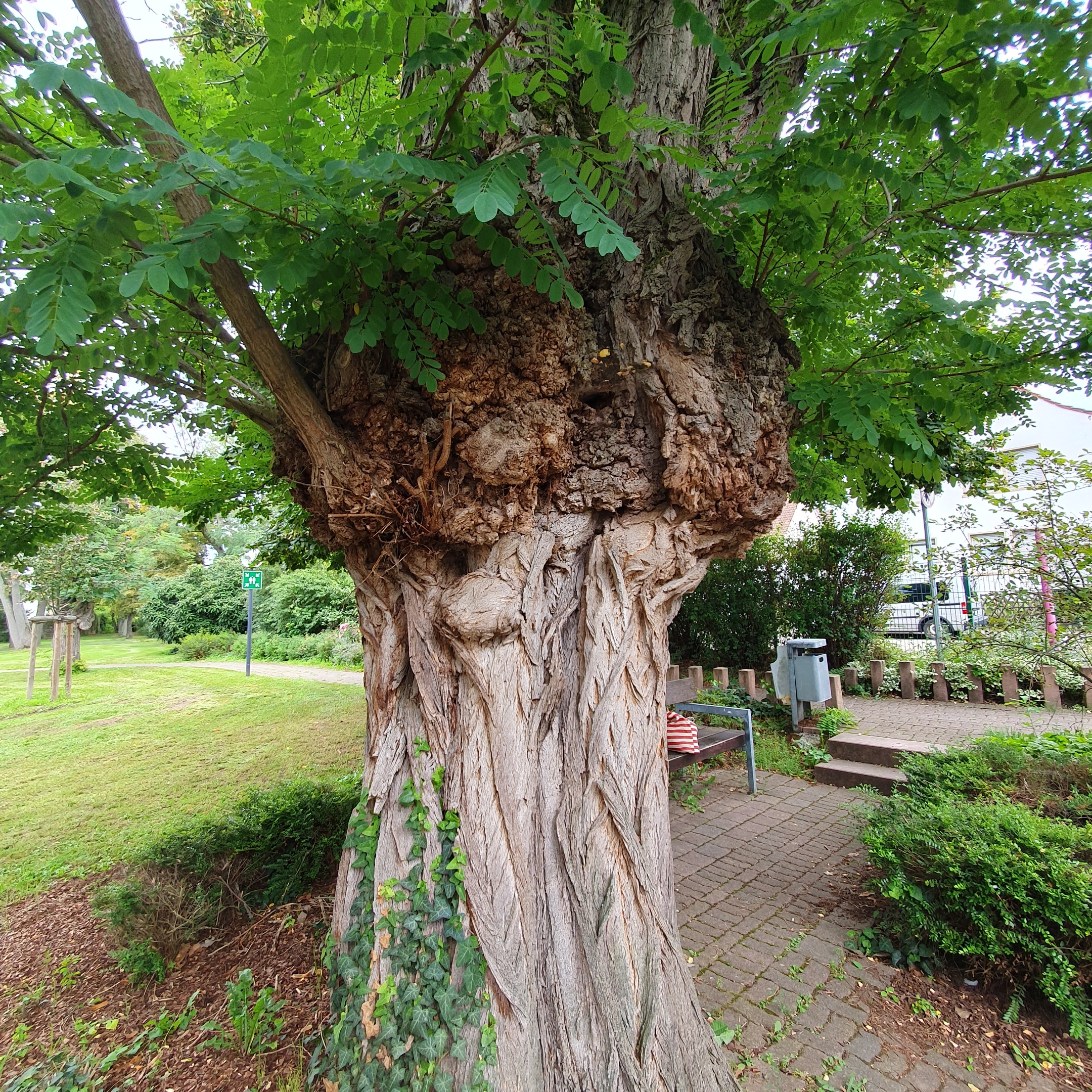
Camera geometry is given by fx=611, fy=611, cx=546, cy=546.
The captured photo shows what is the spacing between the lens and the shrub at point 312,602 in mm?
19281

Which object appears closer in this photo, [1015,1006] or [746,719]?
[1015,1006]

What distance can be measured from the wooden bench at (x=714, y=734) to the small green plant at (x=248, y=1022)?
3.57 meters

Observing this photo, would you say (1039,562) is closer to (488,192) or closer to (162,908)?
(488,192)

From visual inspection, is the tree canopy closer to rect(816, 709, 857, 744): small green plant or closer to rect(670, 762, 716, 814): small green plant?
rect(670, 762, 716, 814): small green plant

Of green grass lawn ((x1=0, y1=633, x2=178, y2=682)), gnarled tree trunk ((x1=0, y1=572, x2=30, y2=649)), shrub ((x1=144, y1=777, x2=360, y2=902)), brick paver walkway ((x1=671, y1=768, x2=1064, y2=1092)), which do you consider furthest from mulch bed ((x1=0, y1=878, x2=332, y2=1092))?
gnarled tree trunk ((x1=0, y1=572, x2=30, y2=649))

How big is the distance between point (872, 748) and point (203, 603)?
22.0 meters

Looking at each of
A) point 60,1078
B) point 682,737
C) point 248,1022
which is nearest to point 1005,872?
point 682,737

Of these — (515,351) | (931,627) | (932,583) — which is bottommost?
(931,627)

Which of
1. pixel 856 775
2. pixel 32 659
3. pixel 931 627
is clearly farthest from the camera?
pixel 931 627

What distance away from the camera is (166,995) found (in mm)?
3188

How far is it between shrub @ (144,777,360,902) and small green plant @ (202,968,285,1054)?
89 centimetres

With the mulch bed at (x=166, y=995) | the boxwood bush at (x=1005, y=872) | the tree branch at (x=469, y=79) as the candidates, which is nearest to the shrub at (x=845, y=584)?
the boxwood bush at (x=1005, y=872)

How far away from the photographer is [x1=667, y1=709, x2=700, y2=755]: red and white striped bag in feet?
18.1

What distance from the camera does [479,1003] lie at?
95.8 inches
